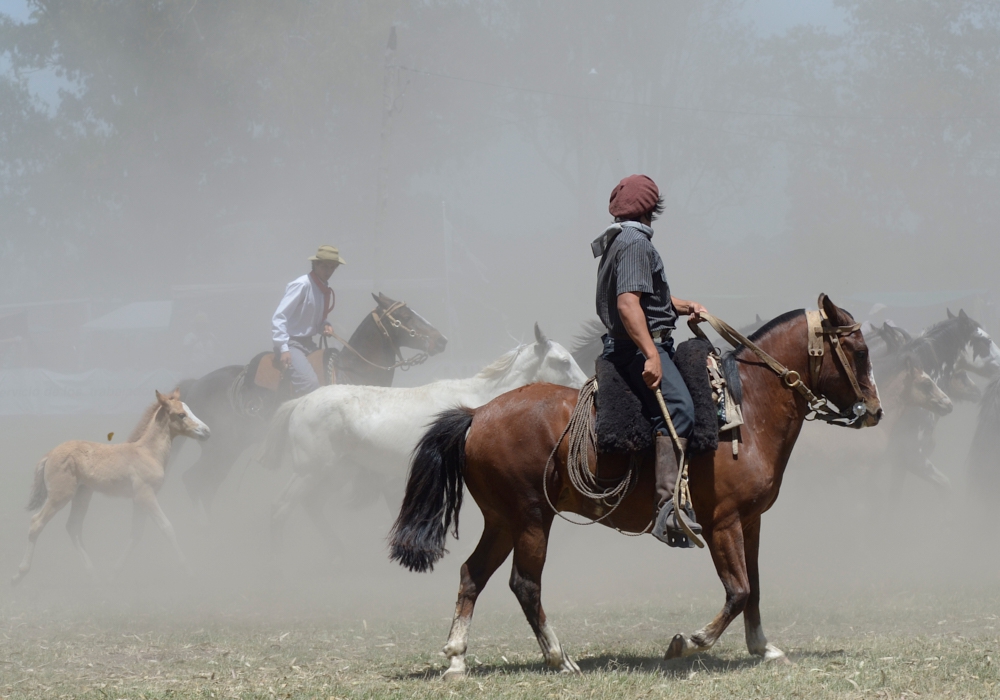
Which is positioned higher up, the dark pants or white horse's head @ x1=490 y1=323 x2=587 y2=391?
white horse's head @ x1=490 y1=323 x2=587 y2=391

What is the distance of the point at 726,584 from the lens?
5680 mm

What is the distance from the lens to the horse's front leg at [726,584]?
18.5 feet

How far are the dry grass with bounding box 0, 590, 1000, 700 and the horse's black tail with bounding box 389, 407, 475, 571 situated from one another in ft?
2.34

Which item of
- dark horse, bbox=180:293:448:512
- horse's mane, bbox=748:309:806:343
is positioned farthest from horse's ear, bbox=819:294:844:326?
dark horse, bbox=180:293:448:512

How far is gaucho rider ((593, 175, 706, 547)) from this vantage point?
5.62m

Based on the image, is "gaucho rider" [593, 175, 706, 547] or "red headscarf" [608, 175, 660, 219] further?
"red headscarf" [608, 175, 660, 219]

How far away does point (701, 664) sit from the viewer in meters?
5.91

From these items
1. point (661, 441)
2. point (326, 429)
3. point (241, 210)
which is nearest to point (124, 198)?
point (241, 210)

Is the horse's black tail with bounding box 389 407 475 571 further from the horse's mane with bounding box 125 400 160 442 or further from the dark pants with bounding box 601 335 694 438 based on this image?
the horse's mane with bounding box 125 400 160 442

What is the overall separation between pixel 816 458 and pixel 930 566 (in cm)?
202

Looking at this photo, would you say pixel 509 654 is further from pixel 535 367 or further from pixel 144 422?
pixel 144 422

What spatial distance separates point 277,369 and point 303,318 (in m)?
0.86

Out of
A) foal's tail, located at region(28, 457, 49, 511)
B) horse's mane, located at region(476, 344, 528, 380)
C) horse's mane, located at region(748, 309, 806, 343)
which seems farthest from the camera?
foal's tail, located at region(28, 457, 49, 511)

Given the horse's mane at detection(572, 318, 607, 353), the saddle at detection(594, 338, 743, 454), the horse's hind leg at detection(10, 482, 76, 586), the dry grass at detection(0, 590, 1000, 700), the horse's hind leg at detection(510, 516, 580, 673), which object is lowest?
the dry grass at detection(0, 590, 1000, 700)
